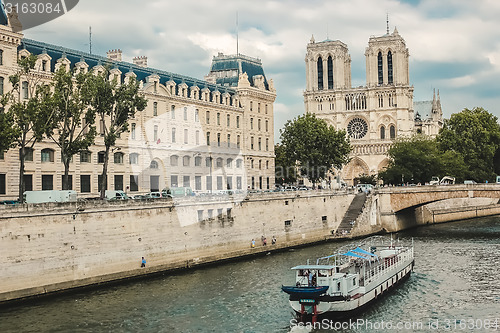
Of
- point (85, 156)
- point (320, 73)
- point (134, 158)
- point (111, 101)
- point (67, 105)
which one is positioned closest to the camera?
point (67, 105)

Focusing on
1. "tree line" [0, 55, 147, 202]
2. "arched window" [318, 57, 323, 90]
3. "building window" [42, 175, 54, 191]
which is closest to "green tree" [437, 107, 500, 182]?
"arched window" [318, 57, 323, 90]

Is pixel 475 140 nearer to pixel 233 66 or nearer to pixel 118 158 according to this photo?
pixel 233 66

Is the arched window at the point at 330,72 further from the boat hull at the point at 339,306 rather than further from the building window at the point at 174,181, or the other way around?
the boat hull at the point at 339,306

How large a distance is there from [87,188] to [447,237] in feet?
138

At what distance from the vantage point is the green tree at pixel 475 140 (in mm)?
125562

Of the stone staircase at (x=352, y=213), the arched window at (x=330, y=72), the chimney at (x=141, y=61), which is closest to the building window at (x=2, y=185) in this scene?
the chimney at (x=141, y=61)

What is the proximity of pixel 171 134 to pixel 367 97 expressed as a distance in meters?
101

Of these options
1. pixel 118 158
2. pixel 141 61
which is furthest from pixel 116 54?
pixel 118 158

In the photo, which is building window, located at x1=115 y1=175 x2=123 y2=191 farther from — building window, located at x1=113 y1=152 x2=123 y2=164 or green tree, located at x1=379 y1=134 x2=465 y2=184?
green tree, located at x1=379 y1=134 x2=465 y2=184

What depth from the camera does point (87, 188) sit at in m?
70.7

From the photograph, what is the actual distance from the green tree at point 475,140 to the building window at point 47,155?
82.9m

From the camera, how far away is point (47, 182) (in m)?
67.0

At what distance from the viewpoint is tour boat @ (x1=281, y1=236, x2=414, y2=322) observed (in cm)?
3941

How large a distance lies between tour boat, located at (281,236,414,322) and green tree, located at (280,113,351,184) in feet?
171
